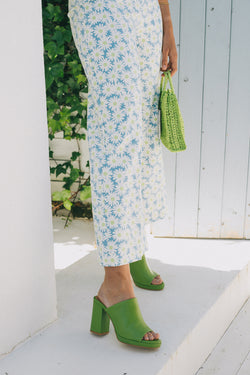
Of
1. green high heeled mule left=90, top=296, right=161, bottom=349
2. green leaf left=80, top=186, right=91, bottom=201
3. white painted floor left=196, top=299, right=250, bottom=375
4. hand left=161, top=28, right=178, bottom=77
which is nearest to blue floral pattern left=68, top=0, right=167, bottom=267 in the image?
green high heeled mule left=90, top=296, right=161, bottom=349

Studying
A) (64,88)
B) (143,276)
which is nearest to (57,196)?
(64,88)

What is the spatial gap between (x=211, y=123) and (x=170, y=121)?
2.58 ft

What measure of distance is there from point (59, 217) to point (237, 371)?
1522 millimetres

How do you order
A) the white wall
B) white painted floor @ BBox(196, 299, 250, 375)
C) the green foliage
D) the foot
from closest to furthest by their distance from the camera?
the white wall, the foot, white painted floor @ BBox(196, 299, 250, 375), the green foliage

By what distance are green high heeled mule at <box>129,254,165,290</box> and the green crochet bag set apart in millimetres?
457

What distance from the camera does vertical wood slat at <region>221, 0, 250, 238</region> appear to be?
6.72 ft

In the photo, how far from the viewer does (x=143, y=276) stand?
5.14 feet

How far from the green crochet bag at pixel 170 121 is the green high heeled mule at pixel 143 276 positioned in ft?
1.50

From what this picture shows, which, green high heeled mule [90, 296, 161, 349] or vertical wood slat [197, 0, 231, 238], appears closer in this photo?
green high heeled mule [90, 296, 161, 349]

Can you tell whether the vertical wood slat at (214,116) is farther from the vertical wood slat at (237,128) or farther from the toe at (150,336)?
the toe at (150,336)

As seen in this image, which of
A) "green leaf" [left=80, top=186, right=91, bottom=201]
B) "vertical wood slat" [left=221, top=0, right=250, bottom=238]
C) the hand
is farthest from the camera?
"green leaf" [left=80, top=186, right=91, bottom=201]

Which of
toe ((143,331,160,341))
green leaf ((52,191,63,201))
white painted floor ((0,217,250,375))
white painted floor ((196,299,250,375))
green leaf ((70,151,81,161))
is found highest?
green leaf ((70,151,81,161))

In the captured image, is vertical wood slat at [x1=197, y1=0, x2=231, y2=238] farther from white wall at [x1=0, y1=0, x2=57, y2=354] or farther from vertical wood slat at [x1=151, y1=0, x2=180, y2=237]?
white wall at [x1=0, y1=0, x2=57, y2=354]

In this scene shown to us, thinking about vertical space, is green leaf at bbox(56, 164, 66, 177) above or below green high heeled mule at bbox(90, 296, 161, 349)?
above
